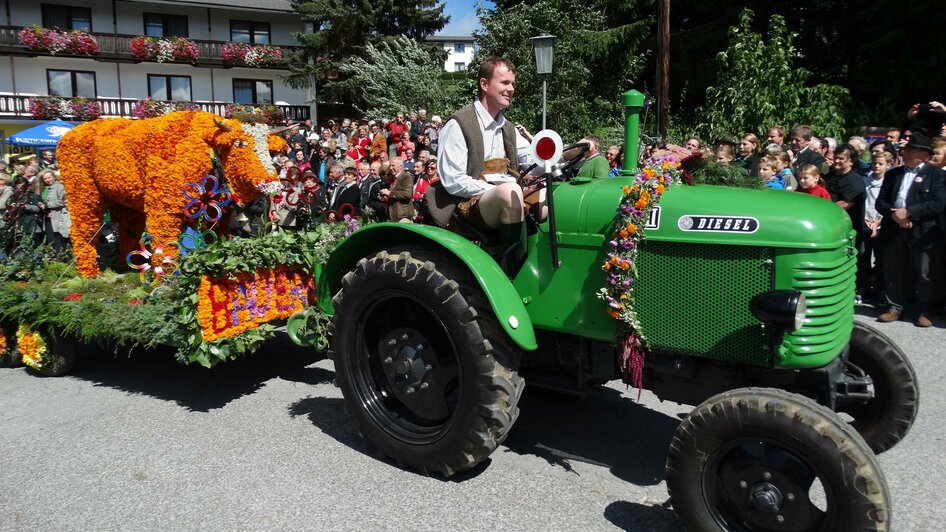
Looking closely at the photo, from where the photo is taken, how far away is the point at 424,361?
A: 3.64 m

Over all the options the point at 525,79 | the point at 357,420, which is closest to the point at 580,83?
the point at 525,79

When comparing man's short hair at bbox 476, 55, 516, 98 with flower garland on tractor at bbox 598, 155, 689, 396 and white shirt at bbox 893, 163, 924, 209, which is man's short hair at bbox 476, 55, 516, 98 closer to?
flower garland on tractor at bbox 598, 155, 689, 396

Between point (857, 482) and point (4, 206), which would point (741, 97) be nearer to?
point (857, 482)

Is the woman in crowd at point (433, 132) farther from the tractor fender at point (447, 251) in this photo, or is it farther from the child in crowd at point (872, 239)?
the tractor fender at point (447, 251)

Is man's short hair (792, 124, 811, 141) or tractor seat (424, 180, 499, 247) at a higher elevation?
man's short hair (792, 124, 811, 141)

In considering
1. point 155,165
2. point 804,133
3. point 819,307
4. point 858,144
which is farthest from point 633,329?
point 858,144

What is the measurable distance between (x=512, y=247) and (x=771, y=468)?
1.55 metres

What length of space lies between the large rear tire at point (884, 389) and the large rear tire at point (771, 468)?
3.78 feet

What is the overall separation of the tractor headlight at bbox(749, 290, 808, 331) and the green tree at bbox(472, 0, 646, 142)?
49.2ft

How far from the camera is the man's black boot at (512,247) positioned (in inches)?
136

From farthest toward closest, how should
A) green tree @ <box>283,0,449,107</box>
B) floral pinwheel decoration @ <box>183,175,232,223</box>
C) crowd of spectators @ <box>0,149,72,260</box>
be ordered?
1. green tree @ <box>283,0,449,107</box>
2. crowd of spectators @ <box>0,149,72,260</box>
3. floral pinwheel decoration @ <box>183,175,232,223</box>

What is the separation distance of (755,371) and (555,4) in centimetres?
1698

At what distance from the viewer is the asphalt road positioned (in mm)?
3186

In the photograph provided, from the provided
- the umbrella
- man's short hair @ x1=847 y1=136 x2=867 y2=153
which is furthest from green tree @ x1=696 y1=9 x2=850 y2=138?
the umbrella
